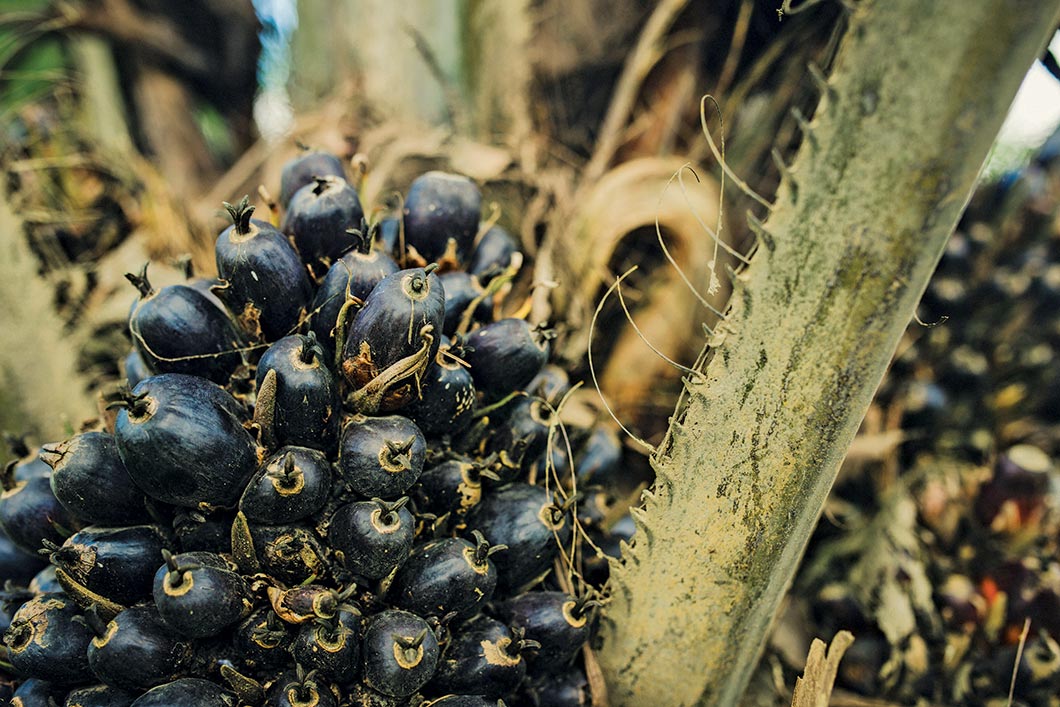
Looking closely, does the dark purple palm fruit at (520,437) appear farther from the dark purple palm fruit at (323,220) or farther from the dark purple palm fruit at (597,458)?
the dark purple palm fruit at (323,220)

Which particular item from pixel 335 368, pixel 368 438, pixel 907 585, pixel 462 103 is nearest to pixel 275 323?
pixel 335 368

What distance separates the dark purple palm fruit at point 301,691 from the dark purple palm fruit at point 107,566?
23cm

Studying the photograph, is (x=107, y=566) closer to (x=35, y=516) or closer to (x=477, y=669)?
(x=35, y=516)

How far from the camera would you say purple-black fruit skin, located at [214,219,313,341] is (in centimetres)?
109

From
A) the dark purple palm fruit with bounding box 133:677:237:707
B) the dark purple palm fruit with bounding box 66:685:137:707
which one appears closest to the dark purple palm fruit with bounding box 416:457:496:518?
the dark purple palm fruit with bounding box 133:677:237:707

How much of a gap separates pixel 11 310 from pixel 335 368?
109 centimetres

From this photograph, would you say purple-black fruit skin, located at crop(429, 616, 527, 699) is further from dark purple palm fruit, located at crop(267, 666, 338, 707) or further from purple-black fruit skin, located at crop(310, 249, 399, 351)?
purple-black fruit skin, located at crop(310, 249, 399, 351)

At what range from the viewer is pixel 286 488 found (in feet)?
3.22

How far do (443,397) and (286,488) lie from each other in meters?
0.25

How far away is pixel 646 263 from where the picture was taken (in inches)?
74.8

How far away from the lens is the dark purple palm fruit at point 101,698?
3.26ft

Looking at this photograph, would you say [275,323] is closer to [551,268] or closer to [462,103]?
[551,268]

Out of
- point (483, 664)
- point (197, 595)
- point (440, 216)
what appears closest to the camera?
point (197, 595)

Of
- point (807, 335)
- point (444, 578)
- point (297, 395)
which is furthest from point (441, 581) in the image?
point (807, 335)
